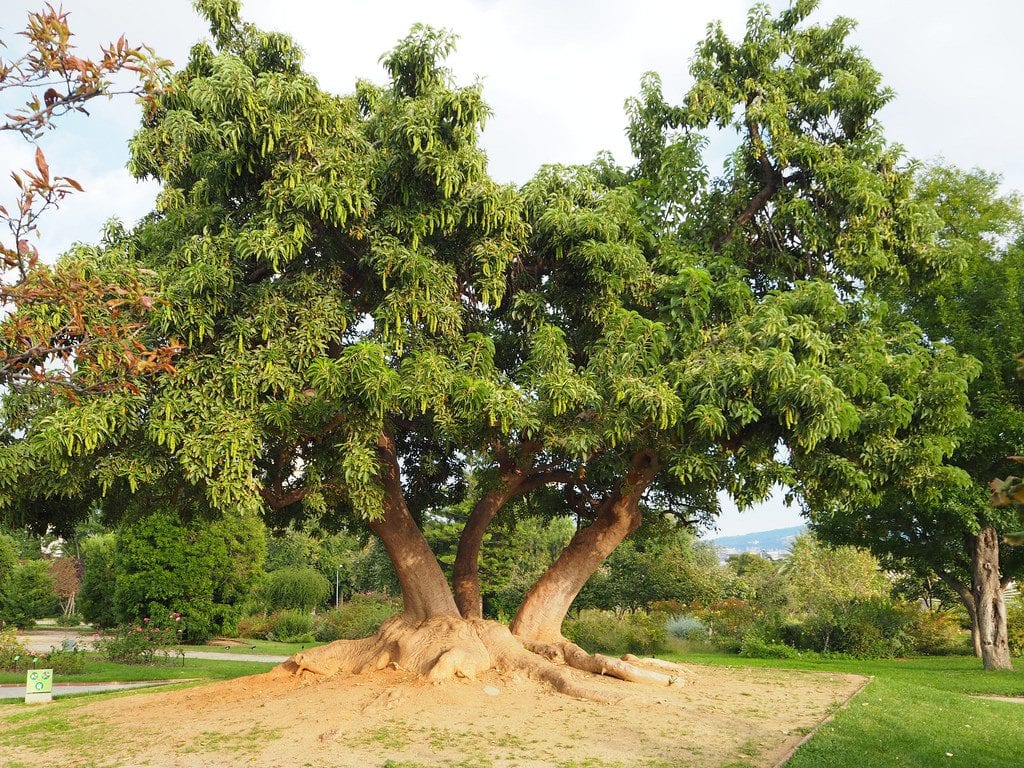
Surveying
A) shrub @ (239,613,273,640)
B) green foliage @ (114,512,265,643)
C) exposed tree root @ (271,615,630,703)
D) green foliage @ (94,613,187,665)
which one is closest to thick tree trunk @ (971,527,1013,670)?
exposed tree root @ (271,615,630,703)

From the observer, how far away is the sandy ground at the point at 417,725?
8.45 meters

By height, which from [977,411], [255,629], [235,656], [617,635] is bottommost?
[255,629]

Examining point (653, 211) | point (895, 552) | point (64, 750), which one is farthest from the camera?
point (895, 552)

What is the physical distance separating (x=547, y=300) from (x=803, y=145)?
4824mm

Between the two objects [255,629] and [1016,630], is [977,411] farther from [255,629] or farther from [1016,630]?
[255,629]

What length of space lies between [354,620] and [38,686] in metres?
15.4

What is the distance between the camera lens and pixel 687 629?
25469 mm

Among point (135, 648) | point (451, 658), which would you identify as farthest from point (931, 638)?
point (135, 648)

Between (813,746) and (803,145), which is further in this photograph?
(803,145)

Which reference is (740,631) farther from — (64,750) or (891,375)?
(64,750)

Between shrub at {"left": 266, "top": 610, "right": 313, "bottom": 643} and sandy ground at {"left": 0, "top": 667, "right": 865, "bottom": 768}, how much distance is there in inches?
765

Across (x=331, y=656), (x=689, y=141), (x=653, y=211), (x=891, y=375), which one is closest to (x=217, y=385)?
(x=331, y=656)

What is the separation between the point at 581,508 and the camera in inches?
645

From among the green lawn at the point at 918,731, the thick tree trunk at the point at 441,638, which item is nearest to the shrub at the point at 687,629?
the green lawn at the point at 918,731
